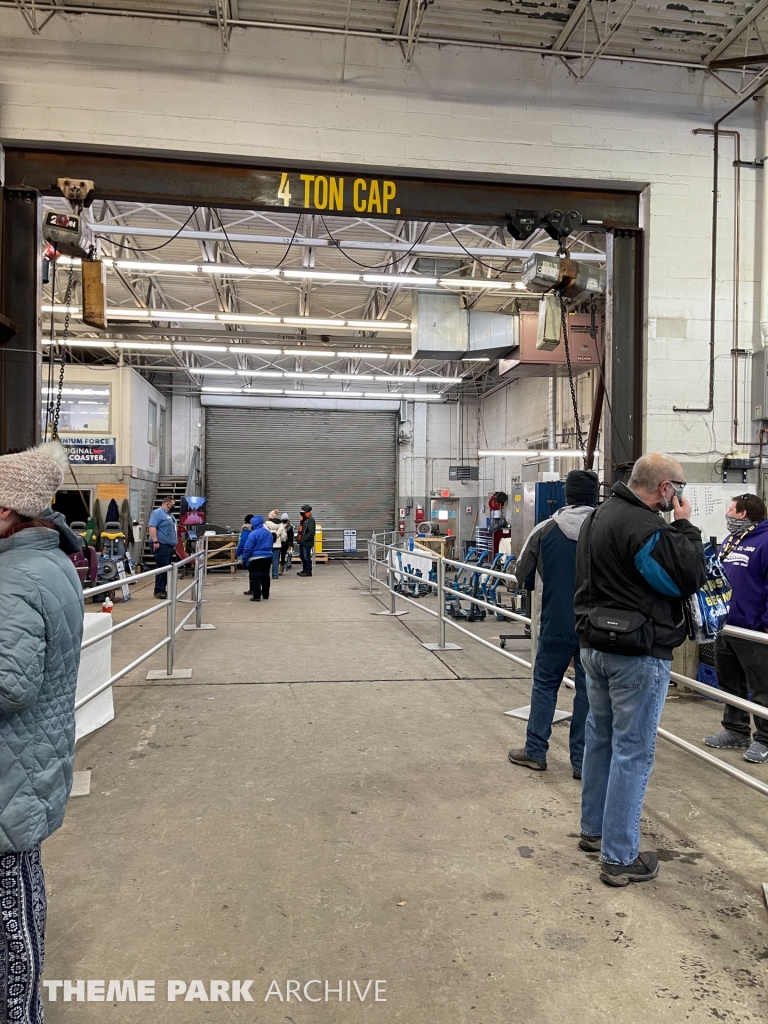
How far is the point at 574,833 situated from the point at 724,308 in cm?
490

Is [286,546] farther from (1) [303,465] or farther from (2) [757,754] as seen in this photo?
(2) [757,754]

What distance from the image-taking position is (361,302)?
46.8 feet

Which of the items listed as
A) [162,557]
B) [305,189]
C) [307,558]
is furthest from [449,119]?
[307,558]

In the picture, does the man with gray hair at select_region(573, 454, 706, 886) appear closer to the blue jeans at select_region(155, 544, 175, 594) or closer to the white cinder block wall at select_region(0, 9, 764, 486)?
the white cinder block wall at select_region(0, 9, 764, 486)

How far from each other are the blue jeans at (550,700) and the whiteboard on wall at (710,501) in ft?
8.68

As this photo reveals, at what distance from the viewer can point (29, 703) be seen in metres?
1.67

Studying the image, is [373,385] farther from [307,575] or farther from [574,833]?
[574,833]

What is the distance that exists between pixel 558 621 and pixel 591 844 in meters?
1.18

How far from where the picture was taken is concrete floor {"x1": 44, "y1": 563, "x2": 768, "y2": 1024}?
6.99 ft

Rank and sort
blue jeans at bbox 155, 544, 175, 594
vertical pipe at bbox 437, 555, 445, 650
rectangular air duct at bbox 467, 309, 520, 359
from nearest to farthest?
vertical pipe at bbox 437, 555, 445, 650 < rectangular air duct at bbox 467, 309, 520, 359 < blue jeans at bbox 155, 544, 175, 594

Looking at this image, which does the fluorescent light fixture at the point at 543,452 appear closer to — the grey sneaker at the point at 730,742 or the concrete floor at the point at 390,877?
the grey sneaker at the point at 730,742

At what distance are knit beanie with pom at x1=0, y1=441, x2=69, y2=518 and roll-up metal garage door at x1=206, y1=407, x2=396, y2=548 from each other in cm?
1894

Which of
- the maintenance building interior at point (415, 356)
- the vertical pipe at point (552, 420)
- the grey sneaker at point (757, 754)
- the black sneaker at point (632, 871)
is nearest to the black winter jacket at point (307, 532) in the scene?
the maintenance building interior at point (415, 356)

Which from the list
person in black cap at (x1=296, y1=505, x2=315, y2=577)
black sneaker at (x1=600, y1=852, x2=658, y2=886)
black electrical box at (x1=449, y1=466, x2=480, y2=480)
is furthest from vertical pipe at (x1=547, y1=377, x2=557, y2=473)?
black sneaker at (x1=600, y1=852, x2=658, y2=886)
